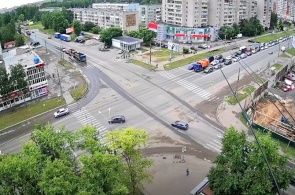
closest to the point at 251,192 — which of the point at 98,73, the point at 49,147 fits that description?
the point at 49,147

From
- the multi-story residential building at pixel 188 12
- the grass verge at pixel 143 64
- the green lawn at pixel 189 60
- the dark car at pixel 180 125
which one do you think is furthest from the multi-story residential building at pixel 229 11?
the dark car at pixel 180 125

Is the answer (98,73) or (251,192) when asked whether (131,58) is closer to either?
(98,73)

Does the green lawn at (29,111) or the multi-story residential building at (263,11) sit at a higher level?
the multi-story residential building at (263,11)

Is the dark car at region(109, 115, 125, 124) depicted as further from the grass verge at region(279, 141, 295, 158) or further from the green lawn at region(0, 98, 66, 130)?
the grass verge at region(279, 141, 295, 158)

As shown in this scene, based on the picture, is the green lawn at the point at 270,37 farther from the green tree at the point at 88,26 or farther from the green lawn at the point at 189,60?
the green tree at the point at 88,26

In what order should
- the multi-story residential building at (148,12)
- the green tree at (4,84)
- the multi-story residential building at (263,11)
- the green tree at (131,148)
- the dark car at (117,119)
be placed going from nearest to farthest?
1. the green tree at (131,148)
2. the dark car at (117,119)
3. the green tree at (4,84)
4. the multi-story residential building at (263,11)
5. the multi-story residential building at (148,12)

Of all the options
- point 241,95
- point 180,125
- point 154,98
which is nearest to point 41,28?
point 154,98

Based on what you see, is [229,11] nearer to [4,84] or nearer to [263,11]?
[263,11]
